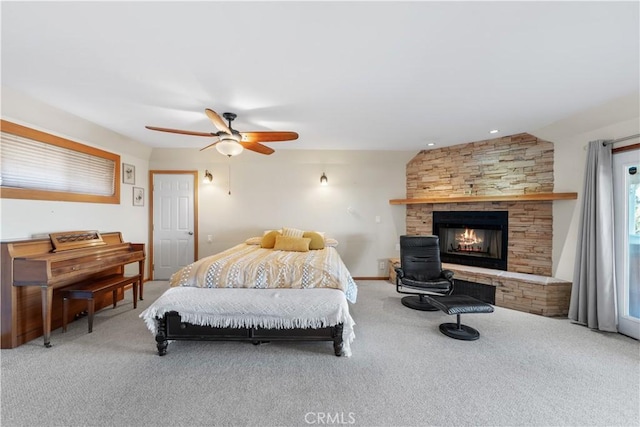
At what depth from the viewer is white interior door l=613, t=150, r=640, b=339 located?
2660 millimetres

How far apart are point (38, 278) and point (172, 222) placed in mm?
2434

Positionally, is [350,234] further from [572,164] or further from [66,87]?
[66,87]

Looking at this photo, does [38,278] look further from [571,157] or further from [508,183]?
[571,157]

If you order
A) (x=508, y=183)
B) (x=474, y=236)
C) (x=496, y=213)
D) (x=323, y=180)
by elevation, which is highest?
(x=323, y=180)

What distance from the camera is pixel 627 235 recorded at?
272 centimetres

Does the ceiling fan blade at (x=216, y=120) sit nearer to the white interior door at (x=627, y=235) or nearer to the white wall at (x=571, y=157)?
the white wall at (x=571, y=157)

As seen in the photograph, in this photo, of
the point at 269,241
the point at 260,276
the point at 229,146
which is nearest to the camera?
the point at 260,276

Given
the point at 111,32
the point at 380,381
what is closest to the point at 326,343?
the point at 380,381

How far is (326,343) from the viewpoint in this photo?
2.46 metres

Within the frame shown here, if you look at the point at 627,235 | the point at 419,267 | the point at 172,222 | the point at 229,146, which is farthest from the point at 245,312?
the point at 627,235

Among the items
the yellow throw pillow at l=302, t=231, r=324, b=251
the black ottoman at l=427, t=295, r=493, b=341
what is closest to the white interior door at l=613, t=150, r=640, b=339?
the black ottoman at l=427, t=295, r=493, b=341

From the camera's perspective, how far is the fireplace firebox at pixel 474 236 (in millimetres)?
3867

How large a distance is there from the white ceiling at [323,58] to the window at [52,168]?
0.50 m

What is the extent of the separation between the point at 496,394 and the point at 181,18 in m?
3.30
